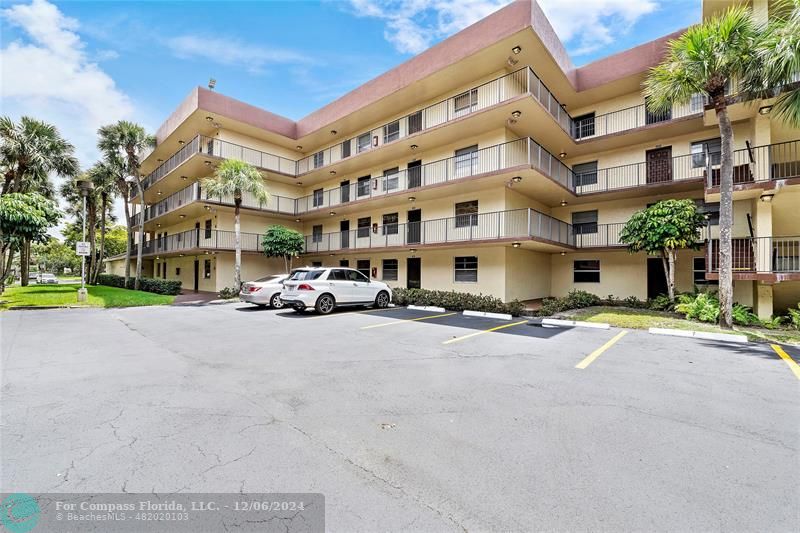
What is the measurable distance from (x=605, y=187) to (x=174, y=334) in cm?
1900

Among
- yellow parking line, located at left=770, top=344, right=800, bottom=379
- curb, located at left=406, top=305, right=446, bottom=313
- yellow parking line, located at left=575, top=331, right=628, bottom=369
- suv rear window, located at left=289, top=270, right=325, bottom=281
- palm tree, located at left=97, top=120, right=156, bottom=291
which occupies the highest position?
palm tree, located at left=97, top=120, right=156, bottom=291

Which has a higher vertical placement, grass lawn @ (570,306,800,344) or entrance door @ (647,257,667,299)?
entrance door @ (647,257,667,299)

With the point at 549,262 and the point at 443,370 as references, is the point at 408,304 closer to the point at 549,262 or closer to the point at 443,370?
the point at 549,262

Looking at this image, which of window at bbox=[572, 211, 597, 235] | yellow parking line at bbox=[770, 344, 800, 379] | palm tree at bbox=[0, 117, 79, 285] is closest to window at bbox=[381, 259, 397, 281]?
window at bbox=[572, 211, 597, 235]

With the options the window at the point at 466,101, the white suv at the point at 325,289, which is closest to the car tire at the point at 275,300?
the white suv at the point at 325,289

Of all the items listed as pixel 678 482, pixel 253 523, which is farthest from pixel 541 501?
pixel 253 523

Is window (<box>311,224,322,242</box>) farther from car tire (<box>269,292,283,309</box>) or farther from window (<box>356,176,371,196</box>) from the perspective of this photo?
car tire (<box>269,292,283,309</box>)

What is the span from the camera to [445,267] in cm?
1745

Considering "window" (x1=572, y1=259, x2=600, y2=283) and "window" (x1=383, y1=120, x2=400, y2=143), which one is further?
"window" (x1=383, y1=120, x2=400, y2=143)

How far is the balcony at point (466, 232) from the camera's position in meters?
14.9

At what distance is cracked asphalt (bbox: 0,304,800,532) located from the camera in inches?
97.1

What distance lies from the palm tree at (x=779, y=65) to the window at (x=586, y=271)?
8.85 metres

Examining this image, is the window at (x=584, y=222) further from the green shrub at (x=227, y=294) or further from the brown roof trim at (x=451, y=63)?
the green shrub at (x=227, y=294)

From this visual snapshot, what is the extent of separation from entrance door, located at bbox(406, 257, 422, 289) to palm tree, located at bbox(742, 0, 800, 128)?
1366 cm
